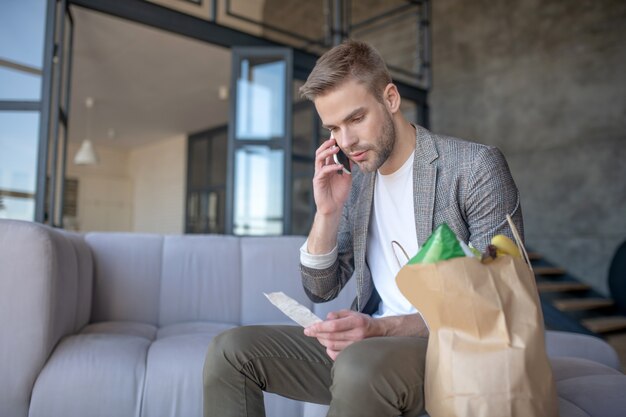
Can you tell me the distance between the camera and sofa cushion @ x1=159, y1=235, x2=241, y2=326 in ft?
8.39

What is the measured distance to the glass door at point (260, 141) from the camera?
474 cm

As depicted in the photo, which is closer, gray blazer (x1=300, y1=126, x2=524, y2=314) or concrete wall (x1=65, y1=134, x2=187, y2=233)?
gray blazer (x1=300, y1=126, x2=524, y2=314)

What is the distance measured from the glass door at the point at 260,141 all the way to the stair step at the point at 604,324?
2931mm

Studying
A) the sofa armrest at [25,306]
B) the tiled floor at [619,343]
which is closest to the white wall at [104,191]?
the tiled floor at [619,343]

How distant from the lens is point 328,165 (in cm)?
133

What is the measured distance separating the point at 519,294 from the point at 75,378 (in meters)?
1.49

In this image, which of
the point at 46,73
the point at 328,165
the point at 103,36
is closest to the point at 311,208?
the point at 46,73

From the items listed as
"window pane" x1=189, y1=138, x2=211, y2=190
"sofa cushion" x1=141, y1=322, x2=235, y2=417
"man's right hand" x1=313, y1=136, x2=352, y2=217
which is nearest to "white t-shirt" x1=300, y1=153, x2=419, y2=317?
"man's right hand" x1=313, y1=136, x2=352, y2=217

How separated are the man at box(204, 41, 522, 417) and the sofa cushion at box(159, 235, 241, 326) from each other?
1.26 metres

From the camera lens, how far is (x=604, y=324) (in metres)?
4.87

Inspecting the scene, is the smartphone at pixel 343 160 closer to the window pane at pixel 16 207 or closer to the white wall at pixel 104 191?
the window pane at pixel 16 207

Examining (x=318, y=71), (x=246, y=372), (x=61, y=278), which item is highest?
(x=318, y=71)

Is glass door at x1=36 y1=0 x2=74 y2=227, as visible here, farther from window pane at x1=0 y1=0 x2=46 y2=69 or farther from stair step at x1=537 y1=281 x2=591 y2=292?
stair step at x1=537 y1=281 x2=591 y2=292

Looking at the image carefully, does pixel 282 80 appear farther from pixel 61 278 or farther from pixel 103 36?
pixel 61 278
